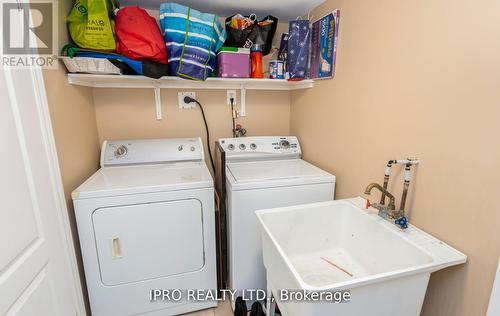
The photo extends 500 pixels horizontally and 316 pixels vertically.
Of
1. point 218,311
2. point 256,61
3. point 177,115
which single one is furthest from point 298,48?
point 218,311

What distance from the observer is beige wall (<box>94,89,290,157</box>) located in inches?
80.7

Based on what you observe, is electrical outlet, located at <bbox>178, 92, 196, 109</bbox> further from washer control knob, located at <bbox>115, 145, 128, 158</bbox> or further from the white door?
the white door

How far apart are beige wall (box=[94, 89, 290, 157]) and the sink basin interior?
1.23 m

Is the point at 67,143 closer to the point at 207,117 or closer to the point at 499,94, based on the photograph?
the point at 207,117

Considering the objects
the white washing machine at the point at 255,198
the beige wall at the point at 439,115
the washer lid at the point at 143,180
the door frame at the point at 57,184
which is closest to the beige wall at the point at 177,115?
the washer lid at the point at 143,180

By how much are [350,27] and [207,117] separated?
53.3 inches

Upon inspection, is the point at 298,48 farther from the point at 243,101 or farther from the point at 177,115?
the point at 177,115

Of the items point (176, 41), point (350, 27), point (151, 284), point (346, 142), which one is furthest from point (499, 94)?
point (151, 284)

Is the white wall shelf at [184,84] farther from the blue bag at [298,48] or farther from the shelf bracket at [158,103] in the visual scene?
the blue bag at [298,48]

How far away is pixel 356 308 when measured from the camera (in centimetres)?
90

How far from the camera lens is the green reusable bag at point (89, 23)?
59.2 inches

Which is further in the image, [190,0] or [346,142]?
[190,0]

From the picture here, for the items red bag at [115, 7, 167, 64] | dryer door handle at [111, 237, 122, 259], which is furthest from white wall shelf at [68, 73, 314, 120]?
dryer door handle at [111, 237, 122, 259]

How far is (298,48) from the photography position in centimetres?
192
